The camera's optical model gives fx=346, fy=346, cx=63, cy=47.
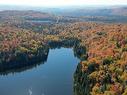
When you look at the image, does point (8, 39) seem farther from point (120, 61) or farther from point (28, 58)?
point (120, 61)

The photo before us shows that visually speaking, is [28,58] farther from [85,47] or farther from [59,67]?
[85,47]

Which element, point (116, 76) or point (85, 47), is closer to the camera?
point (116, 76)

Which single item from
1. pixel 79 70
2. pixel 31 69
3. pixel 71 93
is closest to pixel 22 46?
pixel 31 69

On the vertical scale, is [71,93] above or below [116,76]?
below

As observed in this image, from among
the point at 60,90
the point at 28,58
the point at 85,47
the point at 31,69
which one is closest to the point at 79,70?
the point at 60,90

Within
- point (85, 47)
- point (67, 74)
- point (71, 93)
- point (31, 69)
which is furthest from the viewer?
point (85, 47)

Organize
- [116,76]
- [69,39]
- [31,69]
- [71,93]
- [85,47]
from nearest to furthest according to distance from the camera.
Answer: [116,76] < [71,93] < [31,69] < [85,47] < [69,39]
